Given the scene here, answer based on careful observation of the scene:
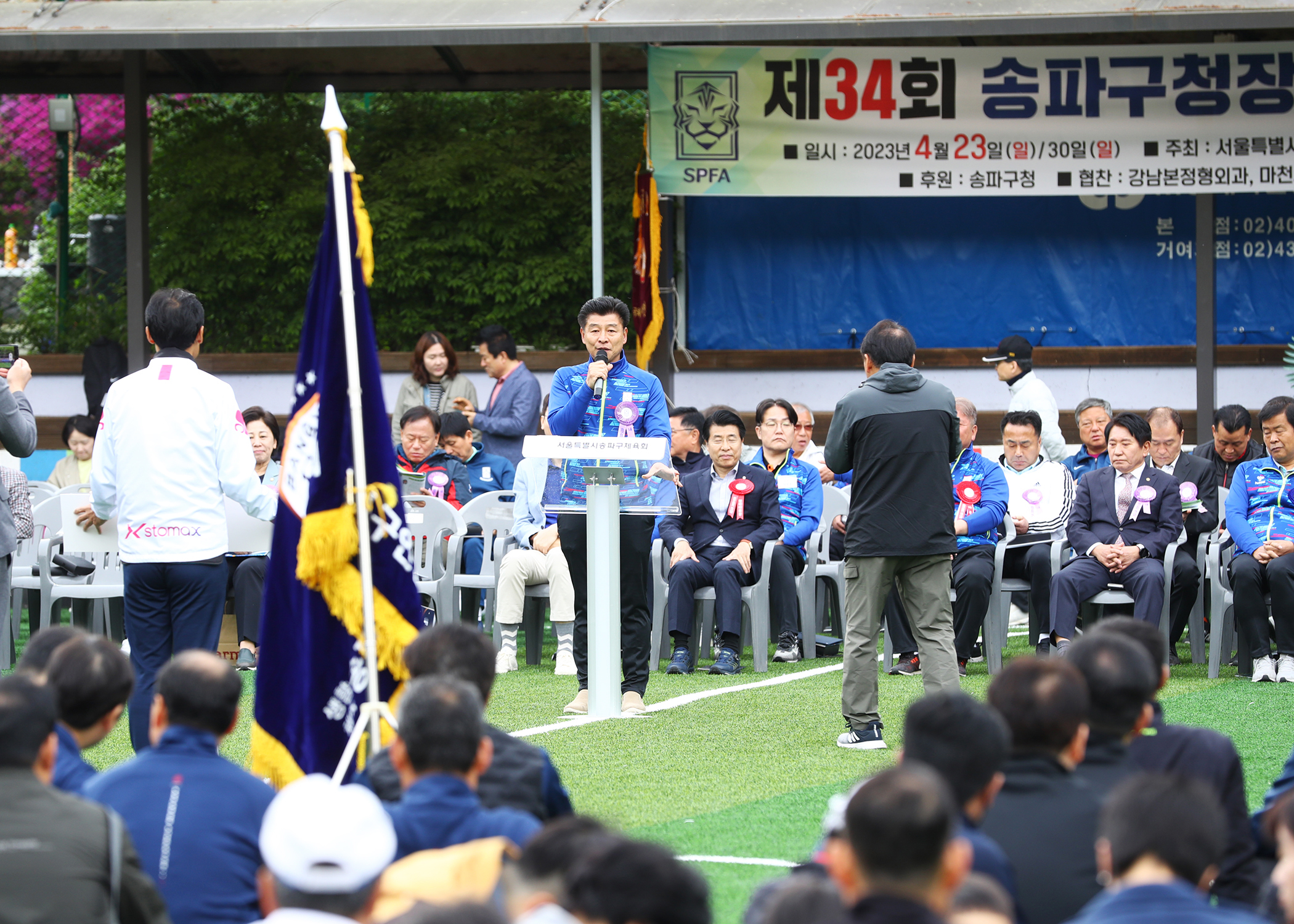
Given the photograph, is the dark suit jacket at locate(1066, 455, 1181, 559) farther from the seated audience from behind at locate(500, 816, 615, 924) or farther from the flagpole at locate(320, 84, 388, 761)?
the seated audience from behind at locate(500, 816, 615, 924)

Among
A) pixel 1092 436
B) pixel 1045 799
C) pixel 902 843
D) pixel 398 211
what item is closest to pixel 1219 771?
pixel 1045 799

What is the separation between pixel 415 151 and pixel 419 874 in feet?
36.7

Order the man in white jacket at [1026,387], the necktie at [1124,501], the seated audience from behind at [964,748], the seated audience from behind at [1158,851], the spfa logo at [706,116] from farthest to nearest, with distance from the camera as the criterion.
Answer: the spfa logo at [706,116]
the man in white jacket at [1026,387]
the necktie at [1124,501]
the seated audience from behind at [964,748]
the seated audience from behind at [1158,851]

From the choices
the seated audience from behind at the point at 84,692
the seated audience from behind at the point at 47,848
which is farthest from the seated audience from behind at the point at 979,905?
A: the seated audience from behind at the point at 84,692

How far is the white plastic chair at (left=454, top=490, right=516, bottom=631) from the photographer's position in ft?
31.3

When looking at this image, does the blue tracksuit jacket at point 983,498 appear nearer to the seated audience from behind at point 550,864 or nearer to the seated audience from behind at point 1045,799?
the seated audience from behind at point 1045,799

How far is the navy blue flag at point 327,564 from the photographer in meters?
4.64

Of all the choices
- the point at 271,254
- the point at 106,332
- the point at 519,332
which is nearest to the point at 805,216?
the point at 519,332

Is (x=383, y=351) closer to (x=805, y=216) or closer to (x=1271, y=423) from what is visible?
(x=805, y=216)

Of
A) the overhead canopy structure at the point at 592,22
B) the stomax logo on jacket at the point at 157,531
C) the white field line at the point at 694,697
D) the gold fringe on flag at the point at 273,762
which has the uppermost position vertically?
the overhead canopy structure at the point at 592,22

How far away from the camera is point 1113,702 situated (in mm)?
3412

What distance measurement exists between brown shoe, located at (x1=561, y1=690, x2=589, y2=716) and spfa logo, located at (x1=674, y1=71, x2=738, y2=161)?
5.37 m

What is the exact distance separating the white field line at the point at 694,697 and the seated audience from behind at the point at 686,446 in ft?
4.96

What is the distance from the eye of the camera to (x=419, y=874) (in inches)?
112
